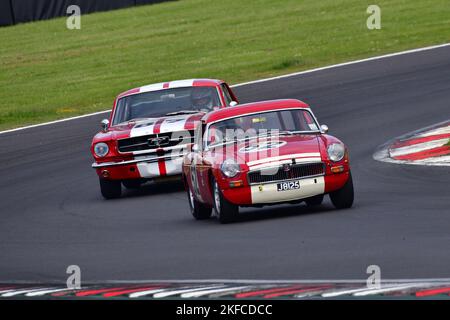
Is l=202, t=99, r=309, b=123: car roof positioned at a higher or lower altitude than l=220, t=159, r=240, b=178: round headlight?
higher

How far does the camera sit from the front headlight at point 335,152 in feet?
38.1

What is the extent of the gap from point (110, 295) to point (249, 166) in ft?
11.4

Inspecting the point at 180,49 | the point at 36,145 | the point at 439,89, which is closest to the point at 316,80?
the point at 439,89

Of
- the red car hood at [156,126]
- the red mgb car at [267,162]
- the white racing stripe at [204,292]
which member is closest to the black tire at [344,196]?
the red mgb car at [267,162]

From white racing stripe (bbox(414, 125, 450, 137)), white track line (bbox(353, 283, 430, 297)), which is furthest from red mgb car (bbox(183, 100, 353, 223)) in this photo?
white racing stripe (bbox(414, 125, 450, 137))

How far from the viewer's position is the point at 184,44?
3425 cm

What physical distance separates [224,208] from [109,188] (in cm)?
403

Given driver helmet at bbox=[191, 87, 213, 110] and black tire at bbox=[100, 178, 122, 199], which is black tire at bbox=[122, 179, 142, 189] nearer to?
black tire at bbox=[100, 178, 122, 199]

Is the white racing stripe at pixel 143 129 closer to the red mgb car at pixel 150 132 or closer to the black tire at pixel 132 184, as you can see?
the red mgb car at pixel 150 132

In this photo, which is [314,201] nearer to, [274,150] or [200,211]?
[274,150]

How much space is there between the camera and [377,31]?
32031mm

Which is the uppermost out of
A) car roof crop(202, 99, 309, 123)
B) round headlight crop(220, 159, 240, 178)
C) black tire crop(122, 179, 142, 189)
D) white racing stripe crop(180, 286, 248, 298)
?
car roof crop(202, 99, 309, 123)

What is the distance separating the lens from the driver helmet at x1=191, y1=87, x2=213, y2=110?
Result: 16062mm

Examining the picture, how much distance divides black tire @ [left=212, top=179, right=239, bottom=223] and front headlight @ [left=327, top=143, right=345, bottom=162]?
1087 millimetres
